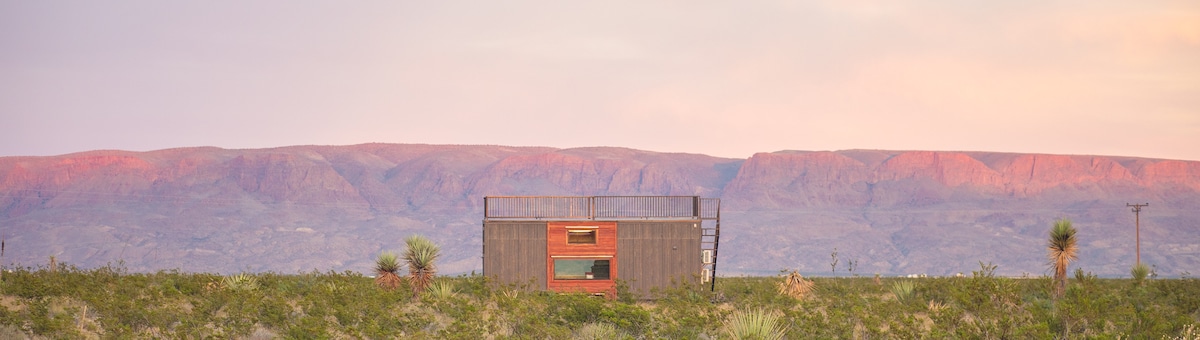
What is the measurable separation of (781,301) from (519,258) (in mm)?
10087

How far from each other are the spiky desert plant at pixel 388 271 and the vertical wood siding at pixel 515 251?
3.73 meters

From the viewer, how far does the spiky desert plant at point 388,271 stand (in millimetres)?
41094

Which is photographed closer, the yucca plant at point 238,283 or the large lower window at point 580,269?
the yucca plant at point 238,283

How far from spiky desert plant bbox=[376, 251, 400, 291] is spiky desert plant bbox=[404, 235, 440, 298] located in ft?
1.35

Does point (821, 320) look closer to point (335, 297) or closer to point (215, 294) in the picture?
point (335, 297)

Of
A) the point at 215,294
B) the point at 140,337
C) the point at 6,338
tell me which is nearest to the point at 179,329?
the point at 140,337

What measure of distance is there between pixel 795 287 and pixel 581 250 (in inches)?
298

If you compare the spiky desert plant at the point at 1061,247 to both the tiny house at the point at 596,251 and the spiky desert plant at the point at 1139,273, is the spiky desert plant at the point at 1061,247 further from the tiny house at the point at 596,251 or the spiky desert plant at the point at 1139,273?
the spiky desert plant at the point at 1139,273

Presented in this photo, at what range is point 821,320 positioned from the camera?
29.3 m

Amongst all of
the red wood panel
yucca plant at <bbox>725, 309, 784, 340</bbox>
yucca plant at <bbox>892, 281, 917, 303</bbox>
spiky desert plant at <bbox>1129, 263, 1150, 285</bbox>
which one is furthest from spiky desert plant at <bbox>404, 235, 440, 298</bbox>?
spiky desert plant at <bbox>1129, 263, 1150, 285</bbox>

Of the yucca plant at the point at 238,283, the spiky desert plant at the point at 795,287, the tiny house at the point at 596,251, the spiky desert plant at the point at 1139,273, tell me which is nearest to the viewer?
the yucca plant at the point at 238,283

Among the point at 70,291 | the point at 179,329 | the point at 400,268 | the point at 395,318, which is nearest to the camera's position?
the point at 179,329

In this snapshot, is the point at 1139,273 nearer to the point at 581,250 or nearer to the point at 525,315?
the point at 581,250

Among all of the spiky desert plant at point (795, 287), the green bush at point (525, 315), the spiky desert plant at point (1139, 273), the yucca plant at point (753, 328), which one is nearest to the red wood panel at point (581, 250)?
the green bush at point (525, 315)
